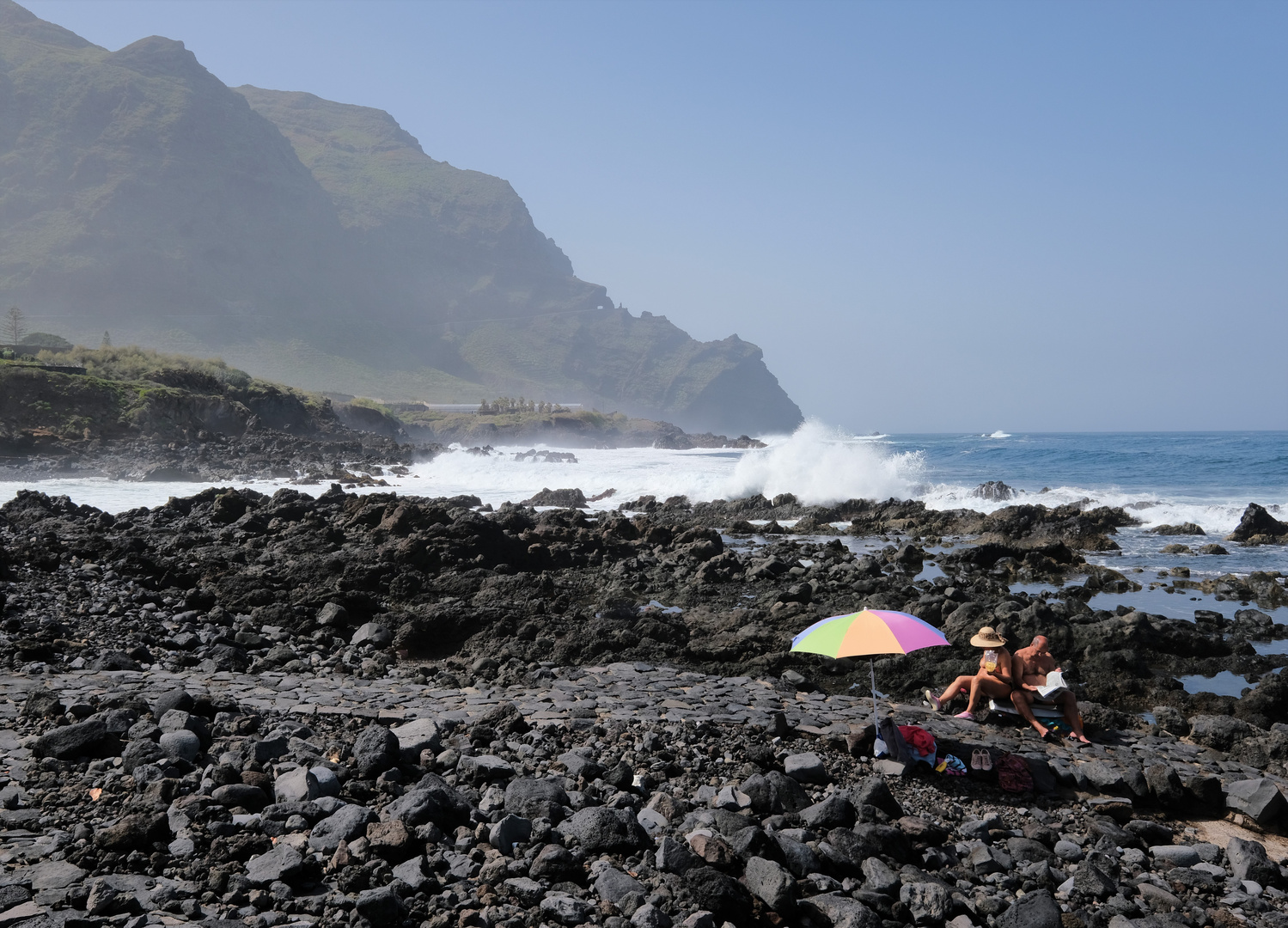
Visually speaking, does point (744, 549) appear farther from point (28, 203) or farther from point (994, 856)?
point (28, 203)

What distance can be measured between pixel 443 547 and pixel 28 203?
197 metres

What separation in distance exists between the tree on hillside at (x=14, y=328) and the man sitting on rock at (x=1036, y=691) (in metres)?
78.1

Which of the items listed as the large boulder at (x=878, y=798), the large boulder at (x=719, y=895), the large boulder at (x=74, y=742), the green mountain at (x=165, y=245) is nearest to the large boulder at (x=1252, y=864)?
the large boulder at (x=878, y=798)

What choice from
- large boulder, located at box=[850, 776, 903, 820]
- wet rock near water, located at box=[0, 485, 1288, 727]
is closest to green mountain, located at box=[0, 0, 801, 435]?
wet rock near water, located at box=[0, 485, 1288, 727]

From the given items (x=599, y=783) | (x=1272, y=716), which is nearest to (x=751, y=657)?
(x=599, y=783)

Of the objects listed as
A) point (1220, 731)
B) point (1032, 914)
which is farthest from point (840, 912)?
point (1220, 731)

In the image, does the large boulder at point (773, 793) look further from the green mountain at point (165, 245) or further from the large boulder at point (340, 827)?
the green mountain at point (165, 245)

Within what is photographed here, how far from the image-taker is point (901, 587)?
15.9m

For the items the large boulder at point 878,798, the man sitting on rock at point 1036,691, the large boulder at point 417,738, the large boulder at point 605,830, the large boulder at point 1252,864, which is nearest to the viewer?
the large boulder at point 605,830

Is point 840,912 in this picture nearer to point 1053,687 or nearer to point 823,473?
point 1053,687

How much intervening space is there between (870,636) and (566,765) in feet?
9.96

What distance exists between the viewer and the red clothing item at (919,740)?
24.3ft

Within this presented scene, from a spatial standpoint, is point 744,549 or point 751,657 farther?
point 744,549

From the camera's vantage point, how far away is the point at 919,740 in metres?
7.45
